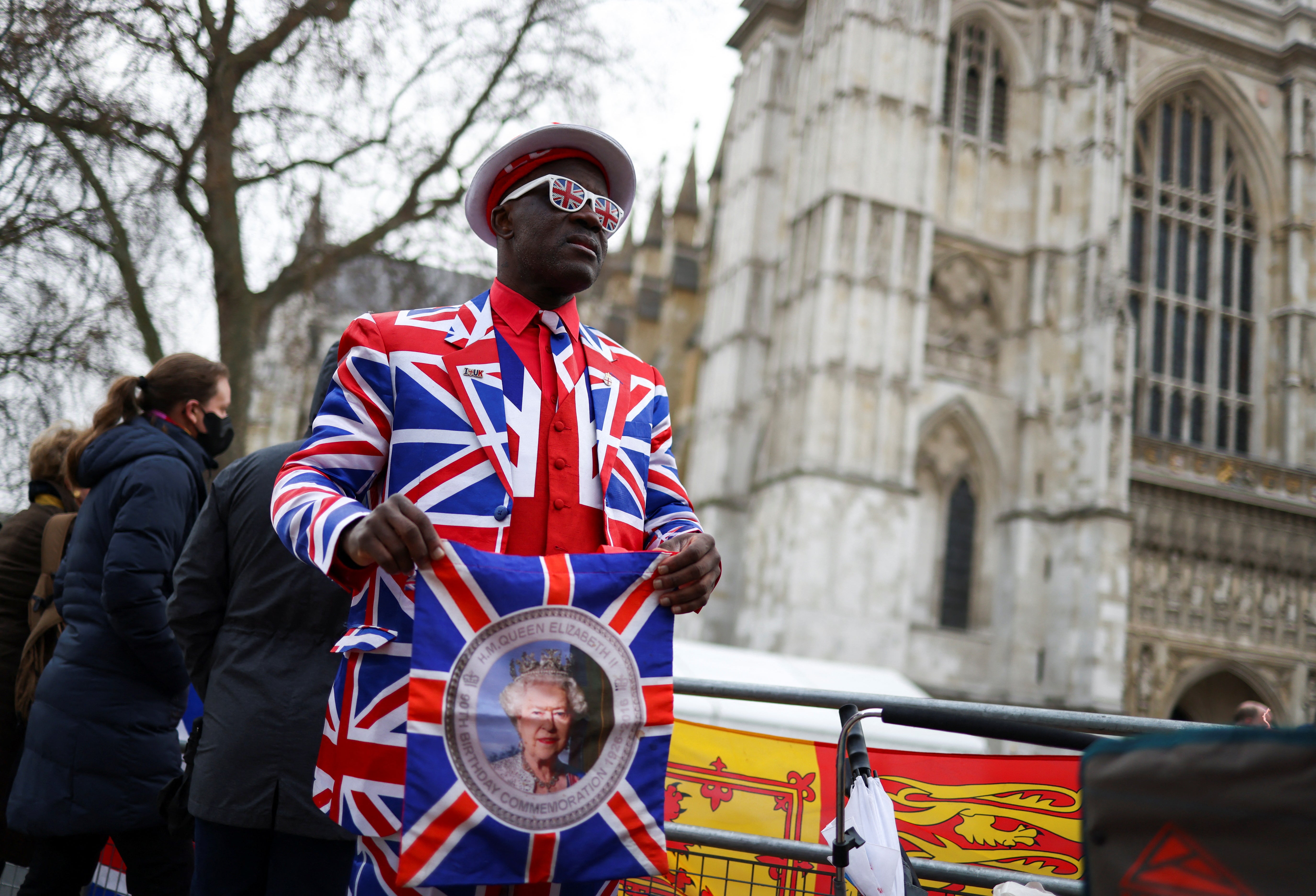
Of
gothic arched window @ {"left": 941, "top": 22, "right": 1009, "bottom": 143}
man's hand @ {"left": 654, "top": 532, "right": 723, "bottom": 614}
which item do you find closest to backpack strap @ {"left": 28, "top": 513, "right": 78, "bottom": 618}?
man's hand @ {"left": 654, "top": 532, "right": 723, "bottom": 614}

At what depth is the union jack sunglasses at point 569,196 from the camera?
1.86m

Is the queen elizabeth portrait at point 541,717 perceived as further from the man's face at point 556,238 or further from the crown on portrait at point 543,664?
the man's face at point 556,238

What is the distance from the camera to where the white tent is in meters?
8.23

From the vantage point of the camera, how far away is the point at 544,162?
1.92 m

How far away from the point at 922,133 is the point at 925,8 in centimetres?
258

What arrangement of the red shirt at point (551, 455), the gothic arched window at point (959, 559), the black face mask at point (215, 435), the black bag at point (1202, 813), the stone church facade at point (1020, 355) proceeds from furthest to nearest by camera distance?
the gothic arched window at point (959, 559) < the stone church facade at point (1020, 355) < the black face mask at point (215, 435) < the red shirt at point (551, 455) < the black bag at point (1202, 813)

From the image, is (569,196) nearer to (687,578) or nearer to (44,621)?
(687,578)

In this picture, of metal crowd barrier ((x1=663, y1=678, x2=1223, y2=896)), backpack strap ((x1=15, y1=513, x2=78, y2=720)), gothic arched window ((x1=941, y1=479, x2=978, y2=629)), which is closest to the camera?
metal crowd barrier ((x1=663, y1=678, x2=1223, y2=896))

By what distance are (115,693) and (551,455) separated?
2024 mm

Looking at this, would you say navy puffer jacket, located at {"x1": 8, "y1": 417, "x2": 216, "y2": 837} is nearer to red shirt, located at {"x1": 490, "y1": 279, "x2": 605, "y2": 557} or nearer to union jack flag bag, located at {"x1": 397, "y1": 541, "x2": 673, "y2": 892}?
red shirt, located at {"x1": 490, "y1": 279, "x2": 605, "y2": 557}

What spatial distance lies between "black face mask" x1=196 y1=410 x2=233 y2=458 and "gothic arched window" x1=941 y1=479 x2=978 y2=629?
19.8 metres

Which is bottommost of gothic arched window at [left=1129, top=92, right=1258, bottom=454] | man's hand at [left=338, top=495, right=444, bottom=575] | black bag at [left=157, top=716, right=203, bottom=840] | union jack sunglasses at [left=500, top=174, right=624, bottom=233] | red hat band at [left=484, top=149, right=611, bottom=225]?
black bag at [left=157, top=716, right=203, bottom=840]

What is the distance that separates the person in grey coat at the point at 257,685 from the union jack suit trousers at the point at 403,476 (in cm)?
72

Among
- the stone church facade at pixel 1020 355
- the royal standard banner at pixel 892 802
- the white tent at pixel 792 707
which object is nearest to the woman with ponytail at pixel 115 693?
the royal standard banner at pixel 892 802
